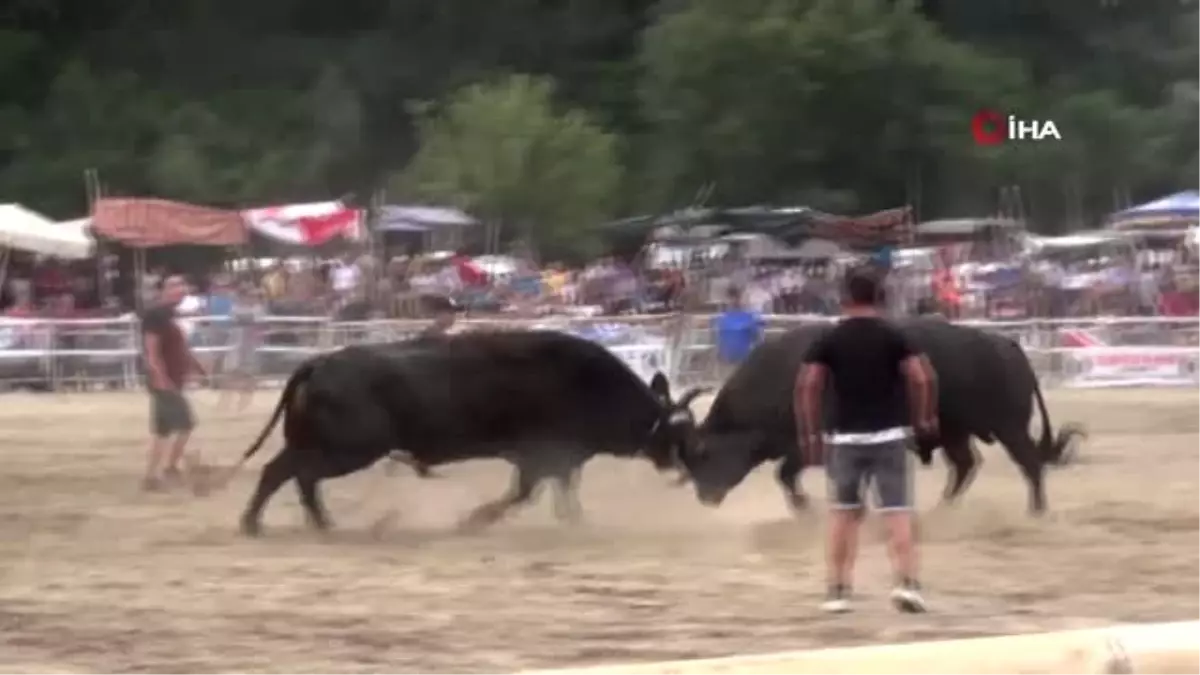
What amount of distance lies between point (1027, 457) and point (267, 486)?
4734 millimetres

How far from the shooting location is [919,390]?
9.75 m

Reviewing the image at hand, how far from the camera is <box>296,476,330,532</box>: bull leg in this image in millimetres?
13389

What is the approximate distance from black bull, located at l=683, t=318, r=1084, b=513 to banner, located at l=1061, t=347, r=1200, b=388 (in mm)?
12764

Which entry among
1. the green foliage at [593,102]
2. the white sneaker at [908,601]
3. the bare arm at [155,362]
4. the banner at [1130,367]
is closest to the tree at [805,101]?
the green foliage at [593,102]

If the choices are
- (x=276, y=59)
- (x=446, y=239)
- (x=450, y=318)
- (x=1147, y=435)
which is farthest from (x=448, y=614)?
(x=276, y=59)

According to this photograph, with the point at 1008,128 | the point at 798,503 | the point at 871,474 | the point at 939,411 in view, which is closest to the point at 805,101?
the point at 1008,128

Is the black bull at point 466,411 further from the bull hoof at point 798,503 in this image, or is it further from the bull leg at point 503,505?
the bull hoof at point 798,503

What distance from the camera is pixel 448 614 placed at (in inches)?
394

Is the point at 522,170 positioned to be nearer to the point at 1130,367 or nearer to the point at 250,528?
the point at 1130,367

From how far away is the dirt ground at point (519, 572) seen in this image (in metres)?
9.19

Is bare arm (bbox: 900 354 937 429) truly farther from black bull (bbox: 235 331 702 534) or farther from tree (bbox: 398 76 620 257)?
tree (bbox: 398 76 620 257)

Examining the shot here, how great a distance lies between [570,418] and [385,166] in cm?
4090

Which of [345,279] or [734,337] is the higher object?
[345,279]

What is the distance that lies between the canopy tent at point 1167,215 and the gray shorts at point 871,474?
30.9 metres
